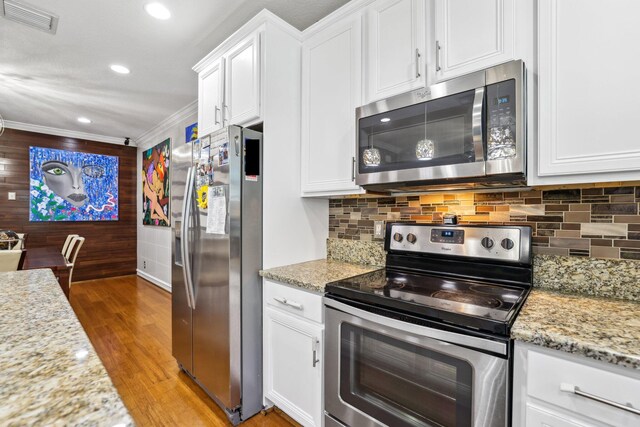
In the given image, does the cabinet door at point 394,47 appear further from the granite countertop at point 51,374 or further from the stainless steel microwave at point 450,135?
the granite countertop at point 51,374

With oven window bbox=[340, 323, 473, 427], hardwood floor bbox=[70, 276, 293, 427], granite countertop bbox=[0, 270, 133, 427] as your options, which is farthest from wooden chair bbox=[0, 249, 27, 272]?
oven window bbox=[340, 323, 473, 427]

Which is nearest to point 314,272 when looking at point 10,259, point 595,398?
point 595,398

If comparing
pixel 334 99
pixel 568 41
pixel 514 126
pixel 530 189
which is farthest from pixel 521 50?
pixel 334 99

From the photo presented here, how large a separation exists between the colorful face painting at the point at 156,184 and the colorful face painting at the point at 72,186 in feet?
1.91

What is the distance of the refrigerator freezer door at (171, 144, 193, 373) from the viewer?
212 cm

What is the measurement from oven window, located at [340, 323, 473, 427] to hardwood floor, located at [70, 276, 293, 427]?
751 millimetres

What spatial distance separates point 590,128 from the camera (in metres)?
1.07

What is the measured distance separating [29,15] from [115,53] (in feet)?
1.86

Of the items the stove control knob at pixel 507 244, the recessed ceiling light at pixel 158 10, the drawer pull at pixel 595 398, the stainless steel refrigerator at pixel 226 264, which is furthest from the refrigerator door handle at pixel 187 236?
the drawer pull at pixel 595 398

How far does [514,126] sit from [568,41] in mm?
333

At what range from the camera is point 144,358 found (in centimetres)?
252

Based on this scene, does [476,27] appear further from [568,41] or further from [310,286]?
[310,286]

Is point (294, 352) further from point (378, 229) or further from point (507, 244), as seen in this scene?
point (507, 244)

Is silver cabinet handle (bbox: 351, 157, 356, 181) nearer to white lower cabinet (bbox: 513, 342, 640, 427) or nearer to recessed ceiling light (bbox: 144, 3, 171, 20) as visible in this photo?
white lower cabinet (bbox: 513, 342, 640, 427)
